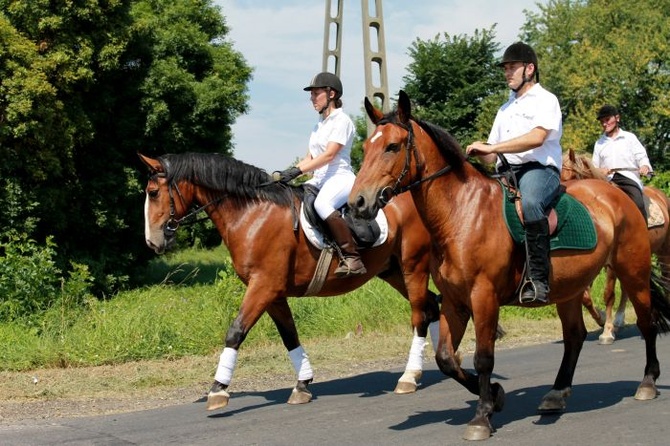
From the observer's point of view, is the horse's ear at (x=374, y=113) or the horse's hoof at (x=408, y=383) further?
the horse's hoof at (x=408, y=383)

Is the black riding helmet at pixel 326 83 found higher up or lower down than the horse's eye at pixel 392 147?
higher up

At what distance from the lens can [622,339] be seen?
12500 mm

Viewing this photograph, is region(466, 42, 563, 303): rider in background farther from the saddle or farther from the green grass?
the green grass

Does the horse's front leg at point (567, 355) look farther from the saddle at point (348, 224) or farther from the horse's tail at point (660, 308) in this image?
the saddle at point (348, 224)

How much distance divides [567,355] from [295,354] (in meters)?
2.77

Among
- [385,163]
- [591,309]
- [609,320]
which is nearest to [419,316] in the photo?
[385,163]

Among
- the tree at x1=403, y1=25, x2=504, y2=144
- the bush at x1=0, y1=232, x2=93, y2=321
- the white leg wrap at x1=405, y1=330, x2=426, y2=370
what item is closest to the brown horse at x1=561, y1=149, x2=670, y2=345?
the white leg wrap at x1=405, y1=330, x2=426, y2=370

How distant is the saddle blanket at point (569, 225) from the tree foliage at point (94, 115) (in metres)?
14.3

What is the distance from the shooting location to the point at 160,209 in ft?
28.5

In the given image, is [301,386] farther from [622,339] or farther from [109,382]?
[622,339]

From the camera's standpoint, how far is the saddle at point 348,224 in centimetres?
888

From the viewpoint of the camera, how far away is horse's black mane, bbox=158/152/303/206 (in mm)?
8805

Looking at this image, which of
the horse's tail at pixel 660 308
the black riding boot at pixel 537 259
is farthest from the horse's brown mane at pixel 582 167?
the black riding boot at pixel 537 259

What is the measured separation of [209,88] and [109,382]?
18842 millimetres
